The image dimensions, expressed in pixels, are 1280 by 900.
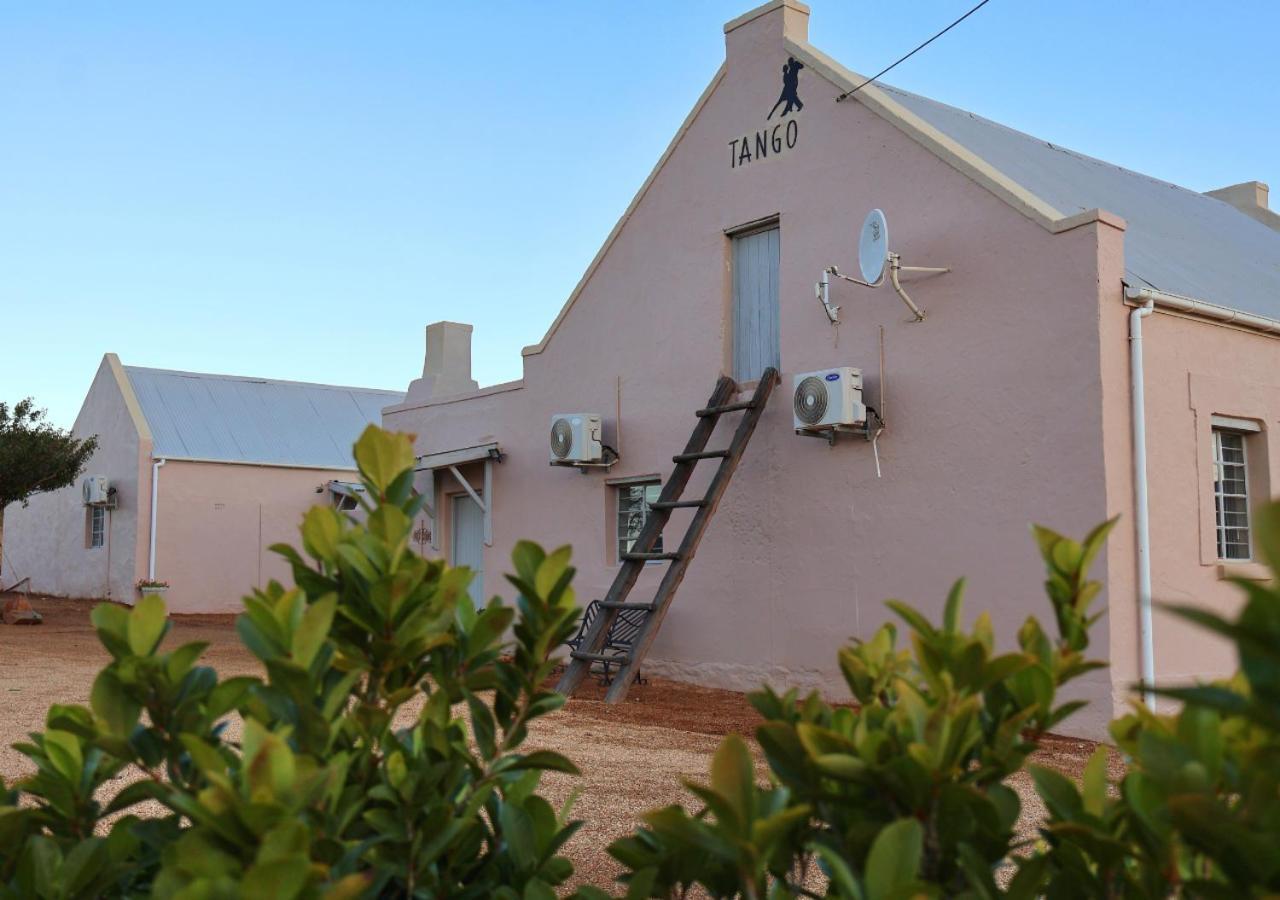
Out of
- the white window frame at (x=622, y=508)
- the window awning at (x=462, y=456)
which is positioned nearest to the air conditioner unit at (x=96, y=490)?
the window awning at (x=462, y=456)

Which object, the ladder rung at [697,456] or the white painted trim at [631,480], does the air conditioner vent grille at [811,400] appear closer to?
the ladder rung at [697,456]

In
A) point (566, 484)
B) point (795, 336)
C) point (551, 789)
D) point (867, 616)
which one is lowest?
point (551, 789)

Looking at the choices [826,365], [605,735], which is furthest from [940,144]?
[605,735]

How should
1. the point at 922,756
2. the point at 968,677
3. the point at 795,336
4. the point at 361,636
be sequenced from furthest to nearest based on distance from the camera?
the point at 795,336 → the point at 361,636 → the point at 968,677 → the point at 922,756

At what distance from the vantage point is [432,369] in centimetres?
1858

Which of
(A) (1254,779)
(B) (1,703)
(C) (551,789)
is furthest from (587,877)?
(B) (1,703)

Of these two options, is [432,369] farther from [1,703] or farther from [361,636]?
[361,636]

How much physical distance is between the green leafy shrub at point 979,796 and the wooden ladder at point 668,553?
9.00 meters

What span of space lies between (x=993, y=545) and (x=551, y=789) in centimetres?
444

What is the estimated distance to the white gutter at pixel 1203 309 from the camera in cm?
902

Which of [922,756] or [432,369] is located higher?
[432,369]

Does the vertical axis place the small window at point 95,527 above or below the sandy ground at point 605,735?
above

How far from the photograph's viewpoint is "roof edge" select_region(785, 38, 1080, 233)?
9.39 meters

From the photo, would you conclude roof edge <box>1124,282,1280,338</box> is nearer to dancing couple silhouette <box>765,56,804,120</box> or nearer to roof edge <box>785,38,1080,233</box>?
roof edge <box>785,38,1080,233</box>
